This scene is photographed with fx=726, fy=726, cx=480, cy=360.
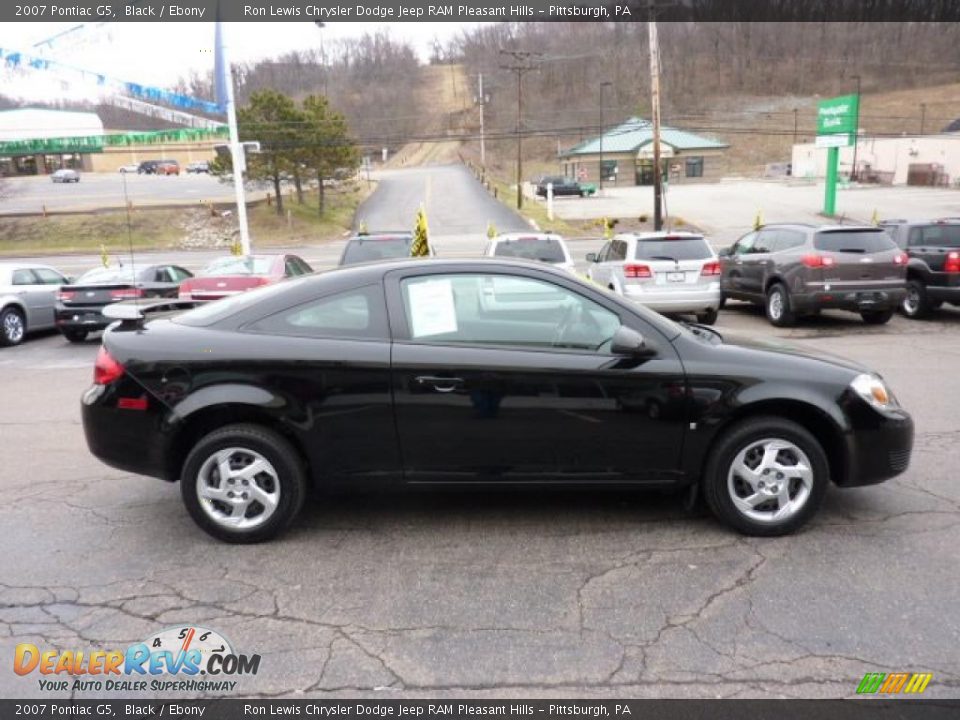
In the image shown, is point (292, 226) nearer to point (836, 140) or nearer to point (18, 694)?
point (836, 140)

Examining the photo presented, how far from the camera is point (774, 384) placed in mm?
4004

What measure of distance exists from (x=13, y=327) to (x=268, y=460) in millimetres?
11052

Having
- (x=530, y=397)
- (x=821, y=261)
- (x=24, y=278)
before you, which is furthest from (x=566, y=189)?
(x=530, y=397)

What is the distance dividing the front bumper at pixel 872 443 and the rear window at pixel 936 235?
9450mm

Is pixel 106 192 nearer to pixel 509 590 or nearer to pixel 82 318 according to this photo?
pixel 82 318

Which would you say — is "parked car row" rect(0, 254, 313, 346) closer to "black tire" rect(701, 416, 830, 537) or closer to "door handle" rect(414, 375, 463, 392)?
"door handle" rect(414, 375, 463, 392)

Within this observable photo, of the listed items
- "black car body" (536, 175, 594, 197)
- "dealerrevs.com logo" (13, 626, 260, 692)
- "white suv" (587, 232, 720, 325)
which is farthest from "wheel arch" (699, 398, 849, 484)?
"black car body" (536, 175, 594, 197)

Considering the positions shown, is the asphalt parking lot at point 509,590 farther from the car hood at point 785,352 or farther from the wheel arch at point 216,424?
the car hood at point 785,352

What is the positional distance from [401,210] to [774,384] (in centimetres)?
5127

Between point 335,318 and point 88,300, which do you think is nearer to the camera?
point 335,318

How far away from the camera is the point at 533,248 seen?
39.8 ft

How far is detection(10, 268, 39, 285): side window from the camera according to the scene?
13.1 meters

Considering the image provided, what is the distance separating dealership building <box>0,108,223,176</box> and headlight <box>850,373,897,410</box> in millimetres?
23261

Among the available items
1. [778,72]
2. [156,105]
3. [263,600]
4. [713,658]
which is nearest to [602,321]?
[713,658]
